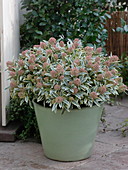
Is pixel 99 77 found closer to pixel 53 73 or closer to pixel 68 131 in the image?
pixel 53 73

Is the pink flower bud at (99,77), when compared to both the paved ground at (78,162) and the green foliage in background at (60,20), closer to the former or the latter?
the paved ground at (78,162)

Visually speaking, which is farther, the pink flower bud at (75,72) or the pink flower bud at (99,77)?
the pink flower bud at (99,77)

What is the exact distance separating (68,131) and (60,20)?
147cm

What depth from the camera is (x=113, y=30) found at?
575 cm

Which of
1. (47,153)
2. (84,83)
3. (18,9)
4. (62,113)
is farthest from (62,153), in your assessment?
(18,9)

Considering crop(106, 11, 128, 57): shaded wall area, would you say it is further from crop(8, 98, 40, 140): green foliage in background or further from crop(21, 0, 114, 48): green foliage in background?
crop(8, 98, 40, 140): green foliage in background

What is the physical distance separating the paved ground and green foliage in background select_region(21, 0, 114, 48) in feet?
3.72

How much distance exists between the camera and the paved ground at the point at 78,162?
11.3 feet

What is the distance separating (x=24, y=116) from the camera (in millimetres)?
4102

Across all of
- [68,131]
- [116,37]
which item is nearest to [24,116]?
[68,131]

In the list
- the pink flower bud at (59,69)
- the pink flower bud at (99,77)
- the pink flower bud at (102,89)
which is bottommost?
the pink flower bud at (102,89)

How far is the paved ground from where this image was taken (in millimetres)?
3445

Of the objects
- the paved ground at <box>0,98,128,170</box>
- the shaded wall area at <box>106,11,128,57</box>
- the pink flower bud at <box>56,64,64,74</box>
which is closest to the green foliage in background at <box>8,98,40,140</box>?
the paved ground at <box>0,98,128,170</box>

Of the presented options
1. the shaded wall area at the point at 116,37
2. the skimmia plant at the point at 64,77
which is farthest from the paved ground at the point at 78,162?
the shaded wall area at the point at 116,37
